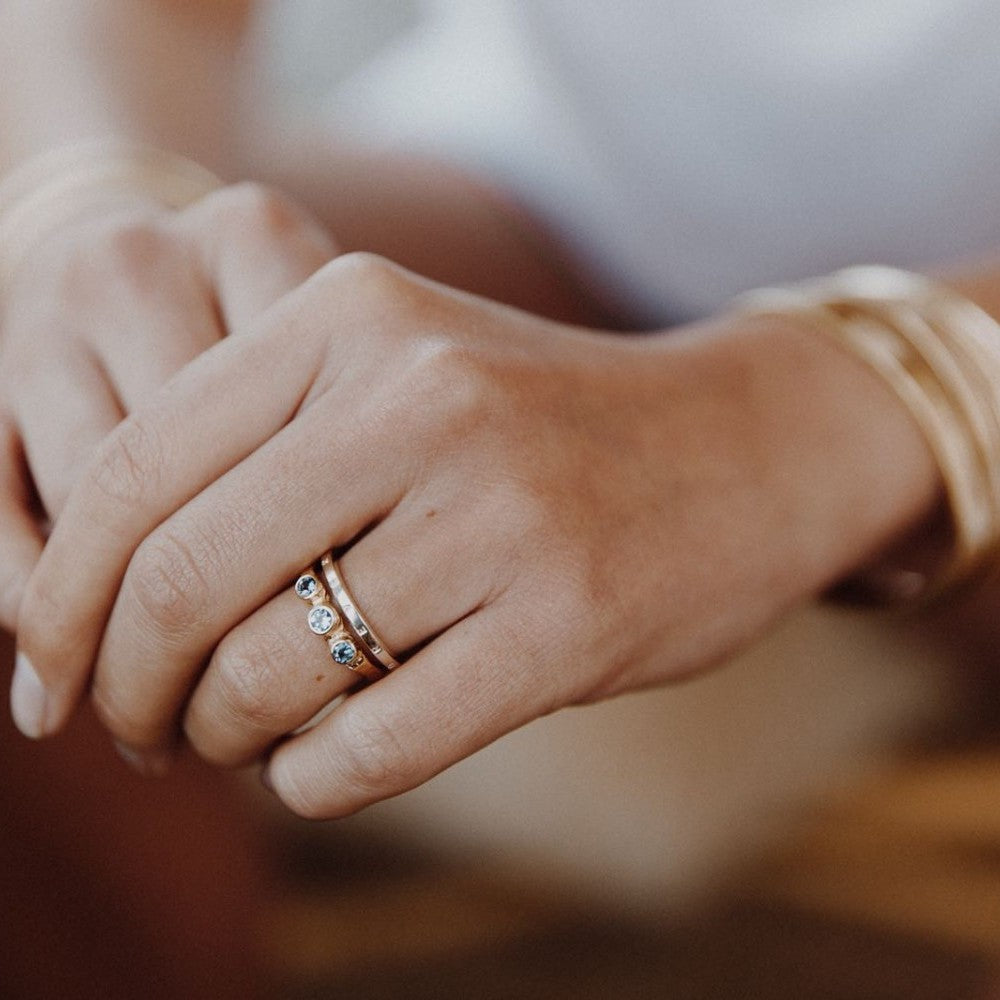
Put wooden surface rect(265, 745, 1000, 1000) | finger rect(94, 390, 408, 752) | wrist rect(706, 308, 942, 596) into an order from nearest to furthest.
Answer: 1. finger rect(94, 390, 408, 752)
2. wrist rect(706, 308, 942, 596)
3. wooden surface rect(265, 745, 1000, 1000)

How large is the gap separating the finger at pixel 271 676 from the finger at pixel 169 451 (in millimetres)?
61

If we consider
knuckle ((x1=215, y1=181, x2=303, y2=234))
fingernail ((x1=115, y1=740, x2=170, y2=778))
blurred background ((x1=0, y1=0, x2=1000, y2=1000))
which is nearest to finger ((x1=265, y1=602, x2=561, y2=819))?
fingernail ((x1=115, y1=740, x2=170, y2=778))

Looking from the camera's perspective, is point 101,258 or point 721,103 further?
point 721,103

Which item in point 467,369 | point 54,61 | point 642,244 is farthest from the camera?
point 642,244

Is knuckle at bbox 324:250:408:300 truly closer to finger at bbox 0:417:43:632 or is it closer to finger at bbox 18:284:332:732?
finger at bbox 18:284:332:732

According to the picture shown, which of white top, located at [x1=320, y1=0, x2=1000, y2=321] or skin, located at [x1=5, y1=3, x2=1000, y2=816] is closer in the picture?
skin, located at [x1=5, y1=3, x2=1000, y2=816]

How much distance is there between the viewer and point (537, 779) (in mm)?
910

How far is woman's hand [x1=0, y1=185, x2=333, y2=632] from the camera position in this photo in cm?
50

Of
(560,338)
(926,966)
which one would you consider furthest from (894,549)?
(926,966)

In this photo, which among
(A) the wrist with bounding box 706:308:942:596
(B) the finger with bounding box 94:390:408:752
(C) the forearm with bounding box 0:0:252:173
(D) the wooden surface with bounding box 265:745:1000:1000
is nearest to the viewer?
(B) the finger with bounding box 94:390:408:752

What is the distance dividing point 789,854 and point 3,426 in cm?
83

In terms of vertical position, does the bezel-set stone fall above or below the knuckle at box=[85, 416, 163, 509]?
below

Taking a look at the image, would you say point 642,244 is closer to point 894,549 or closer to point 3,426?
point 894,549

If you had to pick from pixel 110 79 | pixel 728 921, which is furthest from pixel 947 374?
pixel 728 921
